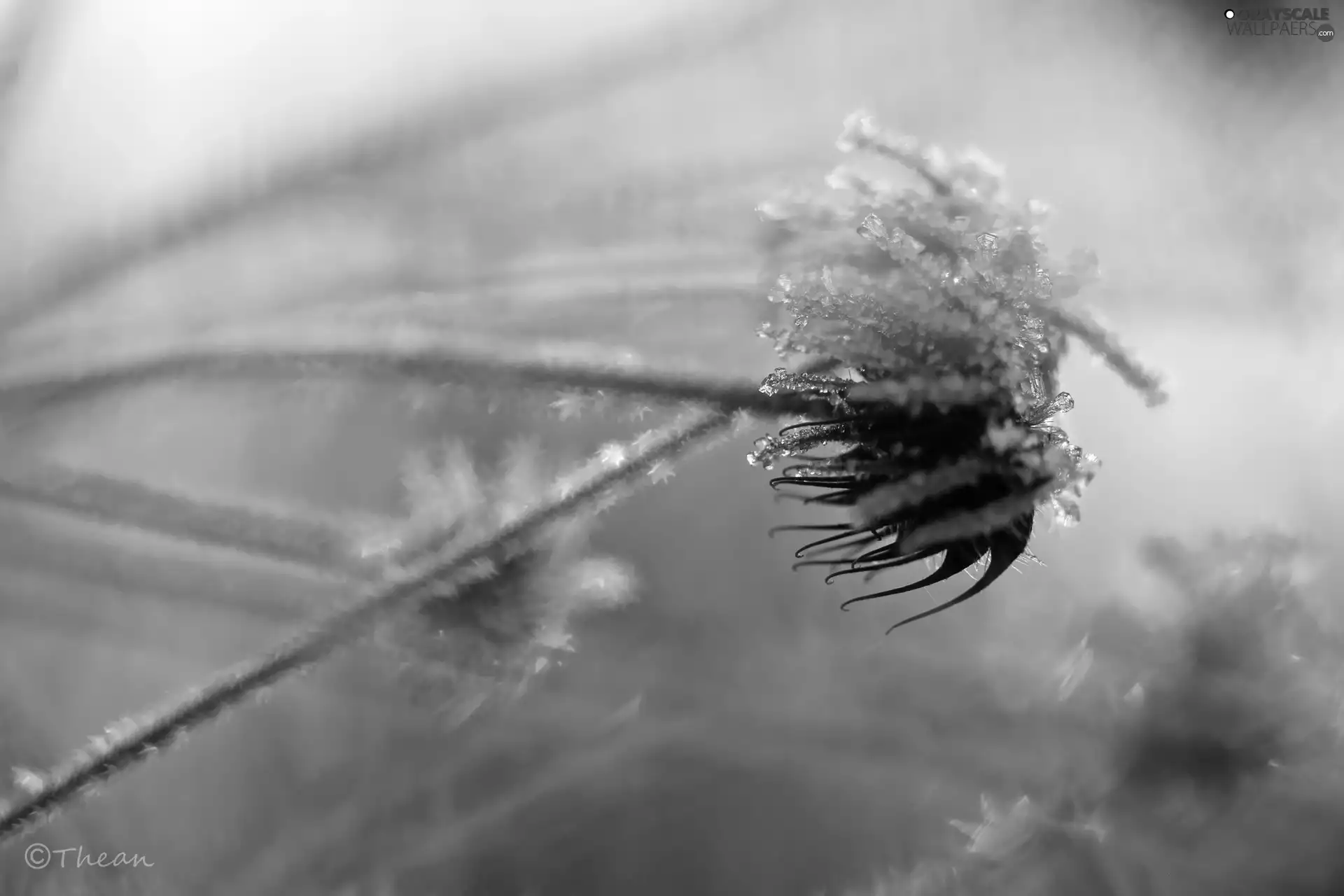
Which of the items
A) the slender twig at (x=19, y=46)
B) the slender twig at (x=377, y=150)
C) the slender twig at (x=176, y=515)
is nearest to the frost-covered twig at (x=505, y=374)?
the slender twig at (x=176, y=515)

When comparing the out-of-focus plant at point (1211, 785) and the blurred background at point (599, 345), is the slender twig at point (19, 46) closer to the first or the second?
the blurred background at point (599, 345)

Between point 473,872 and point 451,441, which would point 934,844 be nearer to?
point 473,872

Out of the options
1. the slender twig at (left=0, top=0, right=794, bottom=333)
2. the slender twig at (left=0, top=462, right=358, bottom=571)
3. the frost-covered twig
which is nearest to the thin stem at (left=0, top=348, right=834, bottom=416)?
the frost-covered twig

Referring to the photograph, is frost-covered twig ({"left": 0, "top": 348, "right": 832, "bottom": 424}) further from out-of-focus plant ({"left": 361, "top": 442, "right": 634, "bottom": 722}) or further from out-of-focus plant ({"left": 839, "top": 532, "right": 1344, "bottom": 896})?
out-of-focus plant ({"left": 839, "top": 532, "right": 1344, "bottom": 896})

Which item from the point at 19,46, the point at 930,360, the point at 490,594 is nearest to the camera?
the point at 930,360

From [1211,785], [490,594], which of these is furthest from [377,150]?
[1211,785]

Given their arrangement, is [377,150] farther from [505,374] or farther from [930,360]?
[930,360]

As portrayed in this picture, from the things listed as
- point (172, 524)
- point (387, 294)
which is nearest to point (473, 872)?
point (172, 524)
